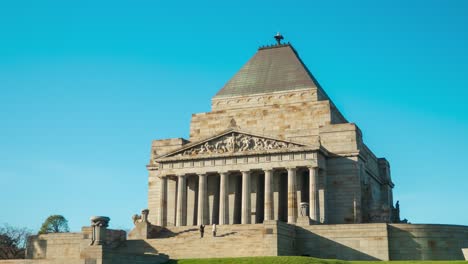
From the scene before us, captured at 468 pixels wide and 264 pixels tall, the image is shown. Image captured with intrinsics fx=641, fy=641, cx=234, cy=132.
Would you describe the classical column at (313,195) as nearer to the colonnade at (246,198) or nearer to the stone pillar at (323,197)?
the colonnade at (246,198)

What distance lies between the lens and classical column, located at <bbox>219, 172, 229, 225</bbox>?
5922cm

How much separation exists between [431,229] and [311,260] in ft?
41.9

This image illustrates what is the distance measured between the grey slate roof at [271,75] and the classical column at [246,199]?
43.1 feet

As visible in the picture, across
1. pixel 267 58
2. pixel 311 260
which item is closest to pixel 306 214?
pixel 311 260

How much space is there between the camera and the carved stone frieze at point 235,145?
58.6 metres

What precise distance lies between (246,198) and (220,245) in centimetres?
1256

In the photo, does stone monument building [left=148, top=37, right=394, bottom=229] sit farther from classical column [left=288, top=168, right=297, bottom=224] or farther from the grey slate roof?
the grey slate roof

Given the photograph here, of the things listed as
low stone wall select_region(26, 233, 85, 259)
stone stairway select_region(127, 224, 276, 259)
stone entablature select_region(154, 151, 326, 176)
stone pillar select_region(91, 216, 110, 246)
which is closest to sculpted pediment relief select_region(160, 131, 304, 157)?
stone entablature select_region(154, 151, 326, 176)

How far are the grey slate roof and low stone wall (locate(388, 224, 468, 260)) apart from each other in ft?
76.8

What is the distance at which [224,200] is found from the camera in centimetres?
5962

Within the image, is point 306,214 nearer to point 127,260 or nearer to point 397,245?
point 397,245

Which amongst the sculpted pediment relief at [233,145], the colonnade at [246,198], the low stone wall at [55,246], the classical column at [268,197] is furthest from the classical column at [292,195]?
the low stone wall at [55,246]

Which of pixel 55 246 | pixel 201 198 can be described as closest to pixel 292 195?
pixel 201 198

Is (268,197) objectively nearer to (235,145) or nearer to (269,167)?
(269,167)
